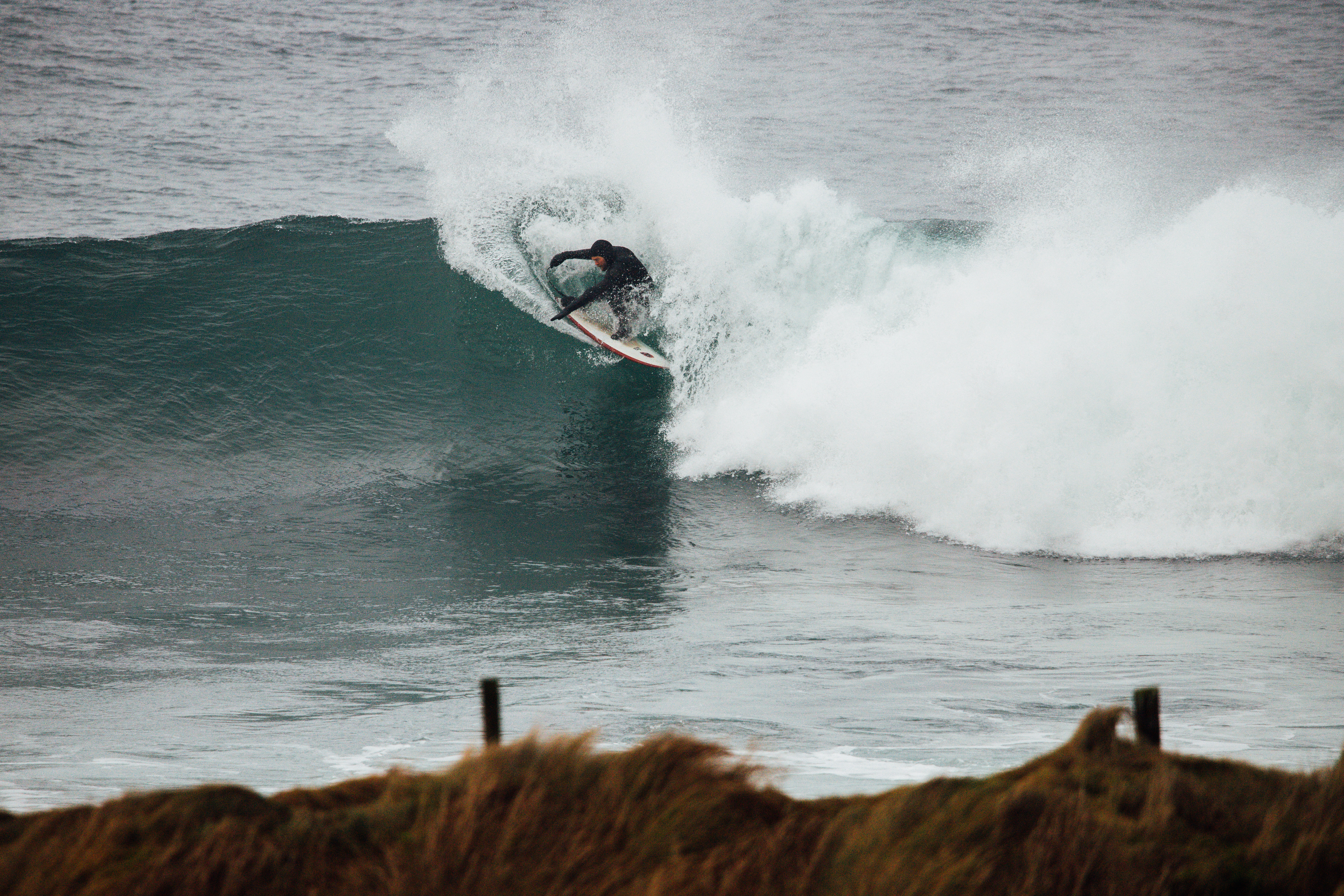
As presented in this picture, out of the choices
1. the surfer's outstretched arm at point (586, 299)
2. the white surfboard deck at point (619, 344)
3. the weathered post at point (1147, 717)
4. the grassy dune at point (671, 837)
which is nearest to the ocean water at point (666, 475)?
the white surfboard deck at point (619, 344)

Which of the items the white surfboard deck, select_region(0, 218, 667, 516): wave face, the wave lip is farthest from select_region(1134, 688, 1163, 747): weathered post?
the white surfboard deck

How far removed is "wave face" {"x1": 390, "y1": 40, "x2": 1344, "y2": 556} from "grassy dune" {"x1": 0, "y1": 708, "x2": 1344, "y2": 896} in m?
8.24

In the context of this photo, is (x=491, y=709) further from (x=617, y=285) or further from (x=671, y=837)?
(x=617, y=285)

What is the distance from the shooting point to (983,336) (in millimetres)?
13305

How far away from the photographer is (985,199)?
27.9 metres

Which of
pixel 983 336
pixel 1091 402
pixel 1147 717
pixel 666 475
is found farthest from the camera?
pixel 983 336

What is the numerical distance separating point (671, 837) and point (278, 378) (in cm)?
1316

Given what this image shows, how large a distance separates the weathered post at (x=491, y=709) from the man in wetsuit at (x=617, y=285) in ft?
34.7

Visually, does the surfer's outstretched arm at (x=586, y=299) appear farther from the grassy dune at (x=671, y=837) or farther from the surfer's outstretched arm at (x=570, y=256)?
the grassy dune at (x=671, y=837)

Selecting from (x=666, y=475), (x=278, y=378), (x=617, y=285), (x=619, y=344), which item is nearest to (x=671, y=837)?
(x=666, y=475)

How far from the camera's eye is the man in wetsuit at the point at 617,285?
1341cm

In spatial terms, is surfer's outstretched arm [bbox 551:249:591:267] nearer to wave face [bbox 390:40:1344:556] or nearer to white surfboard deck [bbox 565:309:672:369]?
white surfboard deck [bbox 565:309:672:369]

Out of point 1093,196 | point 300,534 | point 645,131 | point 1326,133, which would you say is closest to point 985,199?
point 1093,196

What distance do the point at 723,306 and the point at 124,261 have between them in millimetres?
9367
